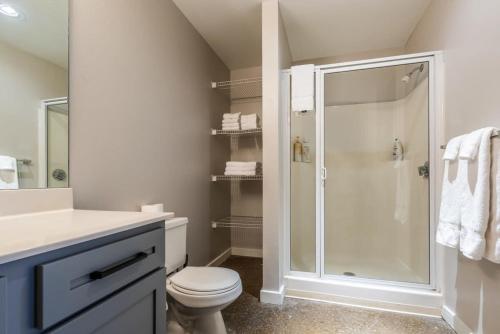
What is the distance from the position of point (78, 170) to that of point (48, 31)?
642 millimetres

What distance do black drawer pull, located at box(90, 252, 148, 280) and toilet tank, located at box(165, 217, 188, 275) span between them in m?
0.74

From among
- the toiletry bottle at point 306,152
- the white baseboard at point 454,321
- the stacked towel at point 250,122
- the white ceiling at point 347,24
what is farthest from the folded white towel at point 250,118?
the white baseboard at point 454,321

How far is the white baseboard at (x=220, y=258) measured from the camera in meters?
2.60

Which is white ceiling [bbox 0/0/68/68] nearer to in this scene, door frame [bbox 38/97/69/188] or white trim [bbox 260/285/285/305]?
door frame [bbox 38/97/69/188]

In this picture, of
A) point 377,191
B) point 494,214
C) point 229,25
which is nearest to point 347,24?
point 229,25

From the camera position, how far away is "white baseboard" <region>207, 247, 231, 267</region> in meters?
2.60

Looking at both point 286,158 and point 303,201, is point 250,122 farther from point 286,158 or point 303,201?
point 303,201

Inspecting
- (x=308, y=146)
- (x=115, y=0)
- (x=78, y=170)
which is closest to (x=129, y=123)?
(x=78, y=170)

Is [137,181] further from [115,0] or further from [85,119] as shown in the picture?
[115,0]

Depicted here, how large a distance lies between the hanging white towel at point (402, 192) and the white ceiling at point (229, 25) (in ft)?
6.08

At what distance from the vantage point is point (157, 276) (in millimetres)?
891

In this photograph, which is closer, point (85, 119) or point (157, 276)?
point (157, 276)

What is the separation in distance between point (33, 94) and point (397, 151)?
8.70 ft

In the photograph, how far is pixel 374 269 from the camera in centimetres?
223
